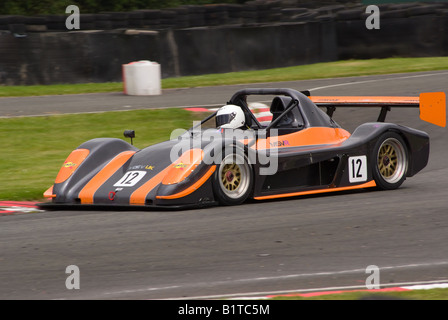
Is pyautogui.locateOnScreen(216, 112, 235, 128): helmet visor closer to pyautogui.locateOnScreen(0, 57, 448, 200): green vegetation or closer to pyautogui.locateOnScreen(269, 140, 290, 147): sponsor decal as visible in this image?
→ pyautogui.locateOnScreen(269, 140, 290, 147): sponsor decal

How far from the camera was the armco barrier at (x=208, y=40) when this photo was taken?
17.7m

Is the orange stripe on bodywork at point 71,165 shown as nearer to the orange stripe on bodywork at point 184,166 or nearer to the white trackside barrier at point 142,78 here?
the orange stripe on bodywork at point 184,166

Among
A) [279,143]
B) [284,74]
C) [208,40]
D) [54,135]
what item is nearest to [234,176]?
[279,143]

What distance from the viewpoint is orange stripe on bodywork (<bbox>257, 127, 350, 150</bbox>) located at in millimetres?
8000

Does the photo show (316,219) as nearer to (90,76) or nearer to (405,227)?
(405,227)

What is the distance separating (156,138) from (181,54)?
6768 millimetres

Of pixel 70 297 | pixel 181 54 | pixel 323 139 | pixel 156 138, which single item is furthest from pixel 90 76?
pixel 70 297

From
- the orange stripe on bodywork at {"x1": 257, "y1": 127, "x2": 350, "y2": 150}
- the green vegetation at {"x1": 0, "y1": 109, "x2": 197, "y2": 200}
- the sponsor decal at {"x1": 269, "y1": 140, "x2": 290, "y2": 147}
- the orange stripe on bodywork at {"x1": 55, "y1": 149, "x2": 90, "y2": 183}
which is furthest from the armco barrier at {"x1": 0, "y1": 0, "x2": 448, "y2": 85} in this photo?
the sponsor decal at {"x1": 269, "y1": 140, "x2": 290, "y2": 147}

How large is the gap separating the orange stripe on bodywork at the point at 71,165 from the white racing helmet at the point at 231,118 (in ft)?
4.81

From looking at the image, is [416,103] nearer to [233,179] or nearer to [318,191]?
[318,191]

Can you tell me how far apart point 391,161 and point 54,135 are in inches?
252

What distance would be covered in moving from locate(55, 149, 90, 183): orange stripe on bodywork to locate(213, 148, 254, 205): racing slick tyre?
1612 mm

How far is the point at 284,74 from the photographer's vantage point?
20047 millimetres

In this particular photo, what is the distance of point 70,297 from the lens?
15.1 ft
